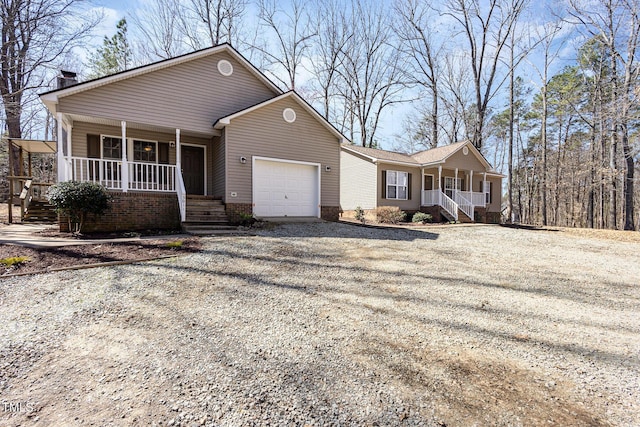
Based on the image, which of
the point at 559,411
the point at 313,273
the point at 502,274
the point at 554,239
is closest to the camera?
the point at 559,411

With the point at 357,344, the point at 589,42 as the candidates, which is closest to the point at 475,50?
the point at 589,42

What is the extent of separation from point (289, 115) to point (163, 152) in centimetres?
509

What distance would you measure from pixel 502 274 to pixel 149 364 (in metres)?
5.97

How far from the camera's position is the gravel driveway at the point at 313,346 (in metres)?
2.09

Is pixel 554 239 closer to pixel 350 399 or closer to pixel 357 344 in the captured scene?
pixel 357 344

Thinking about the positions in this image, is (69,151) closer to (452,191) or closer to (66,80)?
(66,80)

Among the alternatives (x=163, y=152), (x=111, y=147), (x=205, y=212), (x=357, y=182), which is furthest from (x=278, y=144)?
(x=357, y=182)

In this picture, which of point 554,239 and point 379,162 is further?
point 379,162

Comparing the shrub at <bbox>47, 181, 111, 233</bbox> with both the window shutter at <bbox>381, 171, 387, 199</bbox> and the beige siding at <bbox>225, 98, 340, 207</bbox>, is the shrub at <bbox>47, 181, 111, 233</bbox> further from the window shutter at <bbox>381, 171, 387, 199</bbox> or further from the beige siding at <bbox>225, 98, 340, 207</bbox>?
the window shutter at <bbox>381, 171, 387, 199</bbox>

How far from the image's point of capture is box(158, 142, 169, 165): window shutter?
1125 centimetres

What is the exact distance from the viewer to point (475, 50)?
21.4 metres

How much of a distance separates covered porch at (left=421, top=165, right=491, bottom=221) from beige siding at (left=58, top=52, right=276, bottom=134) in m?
11.2

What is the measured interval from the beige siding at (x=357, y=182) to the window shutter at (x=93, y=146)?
12287 mm

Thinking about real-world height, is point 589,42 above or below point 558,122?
above
